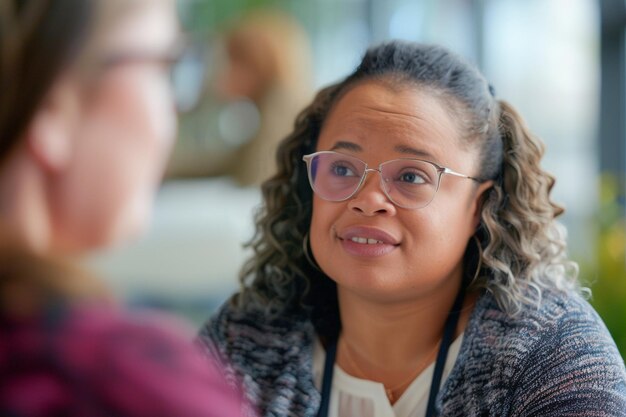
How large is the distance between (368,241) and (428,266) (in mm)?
84

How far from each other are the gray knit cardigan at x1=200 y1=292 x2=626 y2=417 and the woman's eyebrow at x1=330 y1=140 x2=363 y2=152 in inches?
10.6

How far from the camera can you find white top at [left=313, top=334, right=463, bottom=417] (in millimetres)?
1011

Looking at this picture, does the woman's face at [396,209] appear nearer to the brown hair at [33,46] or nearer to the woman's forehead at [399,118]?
the woman's forehead at [399,118]

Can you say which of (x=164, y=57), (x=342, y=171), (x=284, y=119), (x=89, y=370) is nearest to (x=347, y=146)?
(x=342, y=171)

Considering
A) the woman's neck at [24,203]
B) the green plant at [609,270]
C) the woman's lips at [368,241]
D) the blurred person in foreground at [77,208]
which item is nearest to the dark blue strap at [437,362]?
the woman's lips at [368,241]

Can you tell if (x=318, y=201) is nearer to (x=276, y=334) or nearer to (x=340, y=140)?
(x=340, y=140)

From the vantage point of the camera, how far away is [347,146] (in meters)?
1.02

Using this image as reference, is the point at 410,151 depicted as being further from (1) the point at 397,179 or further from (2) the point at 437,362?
(2) the point at 437,362

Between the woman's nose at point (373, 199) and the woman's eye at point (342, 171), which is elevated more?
the woman's eye at point (342, 171)

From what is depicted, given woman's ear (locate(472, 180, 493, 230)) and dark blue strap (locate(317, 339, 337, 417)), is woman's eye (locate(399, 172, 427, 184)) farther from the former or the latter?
dark blue strap (locate(317, 339, 337, 417))

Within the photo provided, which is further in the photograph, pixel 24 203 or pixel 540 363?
pixel 540 363

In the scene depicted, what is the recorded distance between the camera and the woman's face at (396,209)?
38.7 inches

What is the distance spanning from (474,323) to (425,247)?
0.45ft

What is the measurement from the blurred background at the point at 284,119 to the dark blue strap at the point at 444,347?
3.02ft
